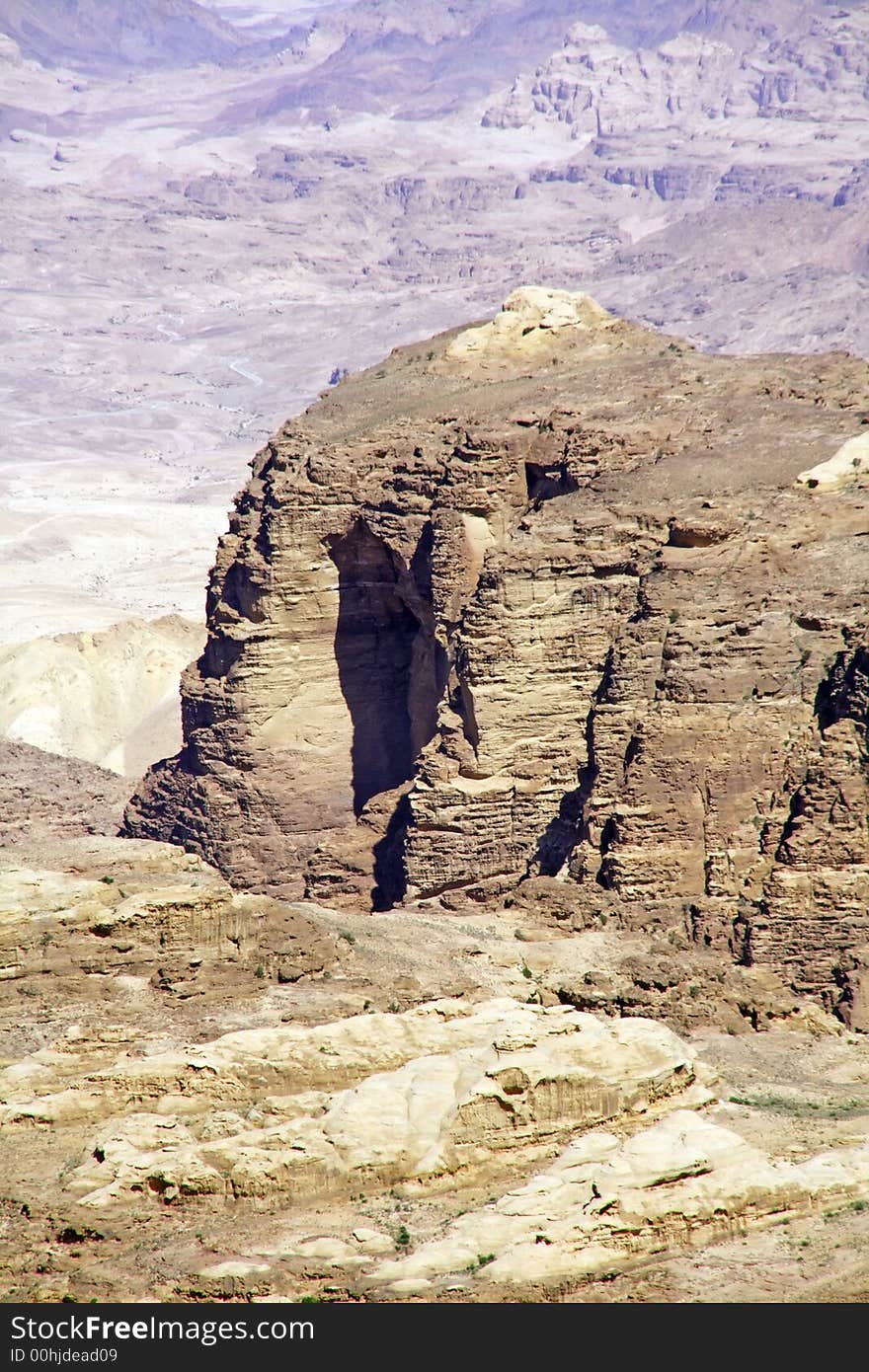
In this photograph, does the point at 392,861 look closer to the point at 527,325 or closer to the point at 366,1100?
the point at 527,325

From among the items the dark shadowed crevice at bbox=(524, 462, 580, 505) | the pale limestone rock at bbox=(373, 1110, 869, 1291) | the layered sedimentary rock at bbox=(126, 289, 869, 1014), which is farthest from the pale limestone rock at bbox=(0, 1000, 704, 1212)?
the dark shadowed crevice at bbox=(524, 462, 580, 505)

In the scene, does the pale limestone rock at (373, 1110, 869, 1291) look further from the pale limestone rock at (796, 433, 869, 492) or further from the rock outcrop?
the rock outcrop

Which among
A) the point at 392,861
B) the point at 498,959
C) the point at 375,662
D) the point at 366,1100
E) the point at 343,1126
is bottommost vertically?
the point at 343,1126

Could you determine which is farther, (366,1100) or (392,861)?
(392,861)

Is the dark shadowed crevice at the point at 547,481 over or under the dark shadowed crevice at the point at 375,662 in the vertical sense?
over

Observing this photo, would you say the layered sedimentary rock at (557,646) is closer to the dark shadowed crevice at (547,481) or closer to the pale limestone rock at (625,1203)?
the dark shadowed crevice at (547,481)

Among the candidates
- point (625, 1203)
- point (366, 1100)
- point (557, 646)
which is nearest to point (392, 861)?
point (557, 646)

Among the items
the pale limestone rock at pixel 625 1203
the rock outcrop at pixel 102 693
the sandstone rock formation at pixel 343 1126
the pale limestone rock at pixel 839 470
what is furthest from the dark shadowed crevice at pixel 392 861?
the rock outcrop at pixel 102 693
